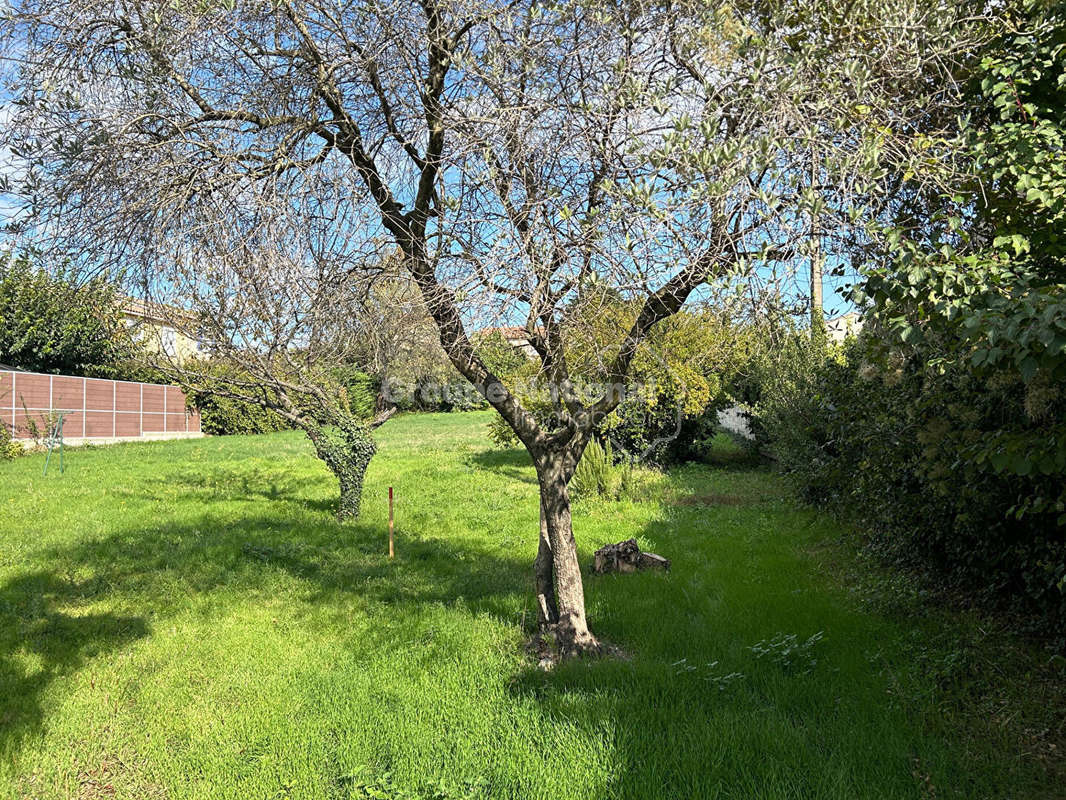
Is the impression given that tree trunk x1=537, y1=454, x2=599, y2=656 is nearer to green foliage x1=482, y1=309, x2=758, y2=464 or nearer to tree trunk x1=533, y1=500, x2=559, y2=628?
tree trunk x1=533, y1=500, x2=559, y2=628

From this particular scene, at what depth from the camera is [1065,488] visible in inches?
142

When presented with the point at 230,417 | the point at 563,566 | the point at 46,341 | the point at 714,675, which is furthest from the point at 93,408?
the point at 714,675

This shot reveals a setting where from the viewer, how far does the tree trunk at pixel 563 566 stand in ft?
17.0

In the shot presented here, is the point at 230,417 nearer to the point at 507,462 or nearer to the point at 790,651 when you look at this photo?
the point at 507,462

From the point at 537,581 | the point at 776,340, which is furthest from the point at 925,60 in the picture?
the point at 537,581

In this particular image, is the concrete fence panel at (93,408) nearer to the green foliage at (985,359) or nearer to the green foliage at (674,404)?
the green foliage at (674,404)

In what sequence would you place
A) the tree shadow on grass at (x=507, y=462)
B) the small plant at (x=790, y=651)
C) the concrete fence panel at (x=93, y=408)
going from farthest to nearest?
the concrete fence panel at (x=93, y=408) → the tree shadow on grass at (x=507, y=462) → the small plant at (x=790, y=651)

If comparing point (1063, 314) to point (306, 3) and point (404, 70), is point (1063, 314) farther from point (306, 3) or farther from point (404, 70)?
point (306, 3)

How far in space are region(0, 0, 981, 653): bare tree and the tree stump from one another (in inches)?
122

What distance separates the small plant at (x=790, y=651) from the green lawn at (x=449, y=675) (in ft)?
0.07

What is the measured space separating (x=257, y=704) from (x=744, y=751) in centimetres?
306

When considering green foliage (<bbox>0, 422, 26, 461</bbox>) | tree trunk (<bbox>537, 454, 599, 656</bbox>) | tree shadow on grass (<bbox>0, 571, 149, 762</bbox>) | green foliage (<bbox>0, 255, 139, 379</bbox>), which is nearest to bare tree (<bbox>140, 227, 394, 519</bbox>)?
tree trunk (<bbox>537, 454, 599, 656</bbox>)

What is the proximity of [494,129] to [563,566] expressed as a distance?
10.2 ft

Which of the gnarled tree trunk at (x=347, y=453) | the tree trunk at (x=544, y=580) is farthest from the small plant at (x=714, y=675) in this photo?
the gnarled tree trunk at (x=347, y=453)
